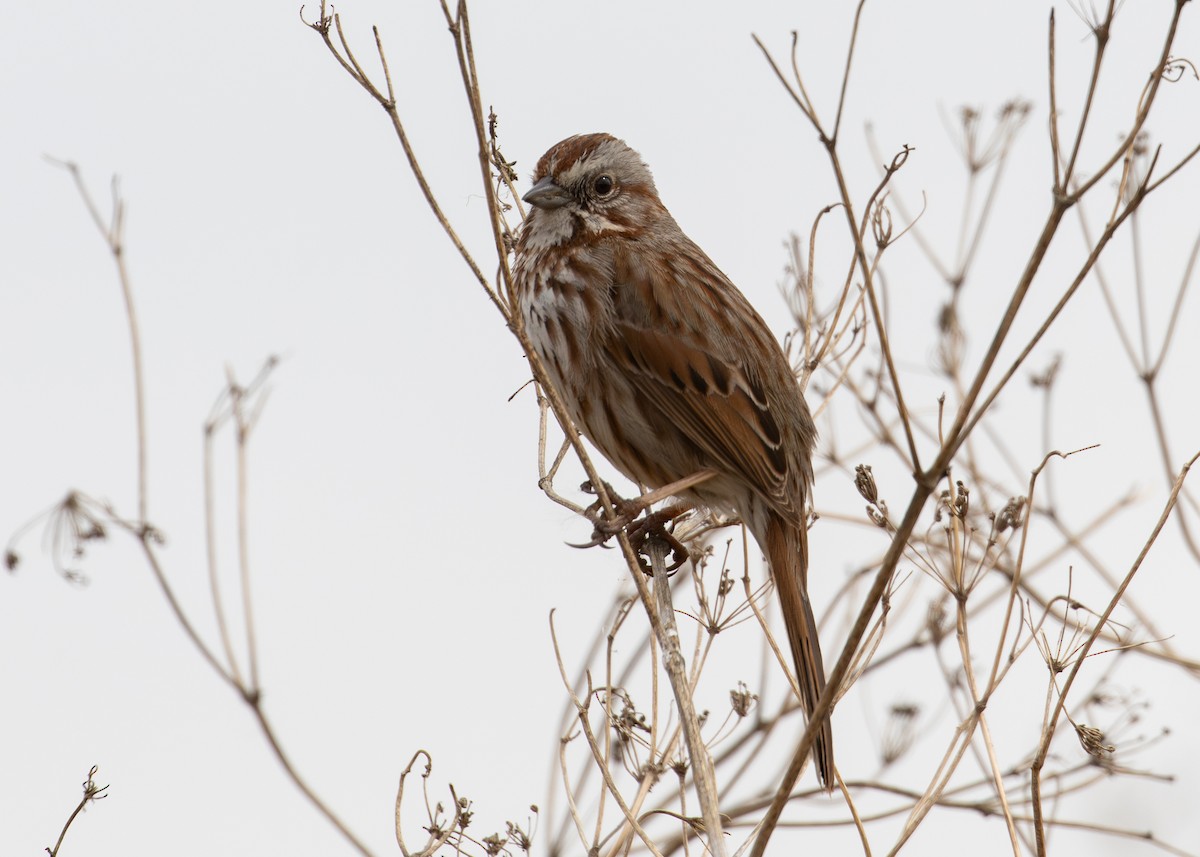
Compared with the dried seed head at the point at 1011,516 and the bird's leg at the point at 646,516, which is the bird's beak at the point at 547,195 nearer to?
the bird's leg at the point at 646,516

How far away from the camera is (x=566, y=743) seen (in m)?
3.75

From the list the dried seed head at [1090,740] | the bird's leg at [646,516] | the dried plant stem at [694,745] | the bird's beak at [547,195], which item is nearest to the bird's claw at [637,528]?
the bird's leg at [646,516]

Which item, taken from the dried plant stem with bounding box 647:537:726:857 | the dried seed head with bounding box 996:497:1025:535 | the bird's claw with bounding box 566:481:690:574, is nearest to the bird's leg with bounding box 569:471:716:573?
the bird's claw with bounding box 566:481:690:574

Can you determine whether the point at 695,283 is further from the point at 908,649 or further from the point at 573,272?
the point at 908,649

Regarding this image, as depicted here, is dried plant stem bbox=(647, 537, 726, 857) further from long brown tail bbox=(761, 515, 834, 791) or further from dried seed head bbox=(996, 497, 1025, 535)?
dried seed head bbox=(996, 497, 1025, 535)

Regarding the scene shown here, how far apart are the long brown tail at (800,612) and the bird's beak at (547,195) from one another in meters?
1.33

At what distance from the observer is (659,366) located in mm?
4859

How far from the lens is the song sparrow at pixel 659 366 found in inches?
190

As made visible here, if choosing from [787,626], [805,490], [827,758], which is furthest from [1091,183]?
[805,490]

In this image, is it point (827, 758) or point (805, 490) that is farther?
point (805, 490)

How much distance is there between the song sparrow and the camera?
15.8ft

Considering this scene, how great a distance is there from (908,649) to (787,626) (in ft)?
3.46

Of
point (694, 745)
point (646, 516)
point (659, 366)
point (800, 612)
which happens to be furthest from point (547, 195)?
point (694, 745)

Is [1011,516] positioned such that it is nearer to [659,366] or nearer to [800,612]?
[800,612]
